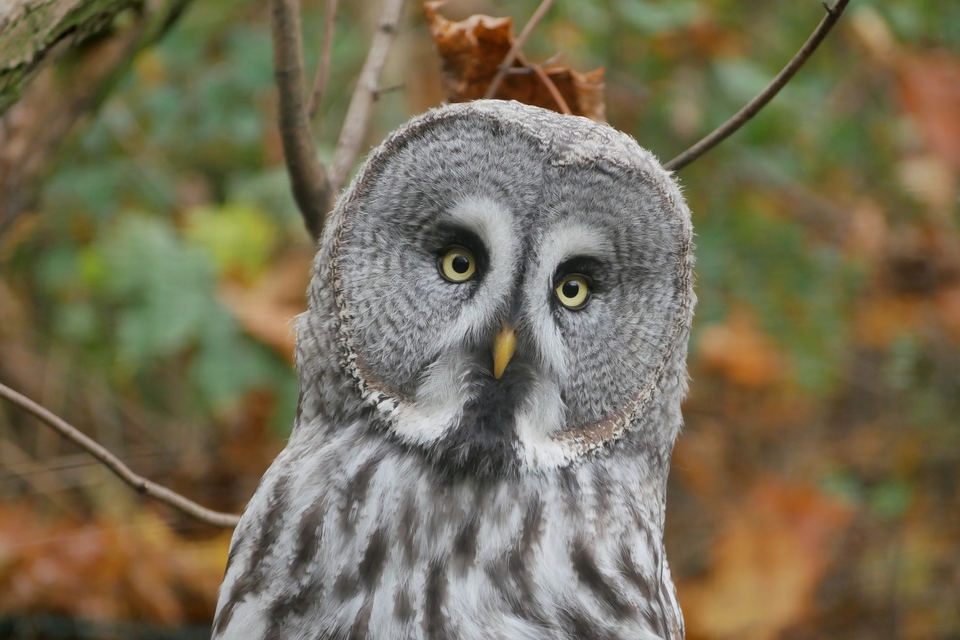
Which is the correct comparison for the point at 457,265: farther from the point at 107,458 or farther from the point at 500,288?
the point at 107,458

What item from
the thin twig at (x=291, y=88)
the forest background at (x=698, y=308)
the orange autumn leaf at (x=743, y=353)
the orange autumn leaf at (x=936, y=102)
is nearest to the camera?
the thin twig at (x=291, y=88)

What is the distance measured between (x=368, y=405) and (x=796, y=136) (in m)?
2.39

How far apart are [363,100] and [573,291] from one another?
21.3 inches

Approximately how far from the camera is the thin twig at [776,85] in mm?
1331

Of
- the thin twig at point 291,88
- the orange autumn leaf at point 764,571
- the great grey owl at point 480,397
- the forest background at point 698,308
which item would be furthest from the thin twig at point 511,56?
the orange autumn leaf at point 764,571

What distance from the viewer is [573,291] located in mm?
1413

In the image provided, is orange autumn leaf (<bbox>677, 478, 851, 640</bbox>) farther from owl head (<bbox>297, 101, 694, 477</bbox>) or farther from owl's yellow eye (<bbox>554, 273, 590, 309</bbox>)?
owl's yellow eye (<bbox>554, 273, 590, 309</bbox>)

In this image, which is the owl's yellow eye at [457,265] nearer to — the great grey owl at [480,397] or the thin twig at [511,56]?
the great grey owl at [480,397]

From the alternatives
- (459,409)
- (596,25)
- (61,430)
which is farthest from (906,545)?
(61,430)

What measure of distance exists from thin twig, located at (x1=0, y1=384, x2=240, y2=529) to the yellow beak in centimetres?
53

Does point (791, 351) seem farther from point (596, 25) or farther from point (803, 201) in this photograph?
point (596, 25)

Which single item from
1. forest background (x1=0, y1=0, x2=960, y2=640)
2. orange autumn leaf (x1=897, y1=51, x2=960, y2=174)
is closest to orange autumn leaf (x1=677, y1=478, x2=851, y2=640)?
forest background (x1=0, y1=0, x2=960, y2=640)

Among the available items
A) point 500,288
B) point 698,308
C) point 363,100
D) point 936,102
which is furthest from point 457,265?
point 936,102

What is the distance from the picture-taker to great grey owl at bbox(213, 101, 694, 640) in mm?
1339
